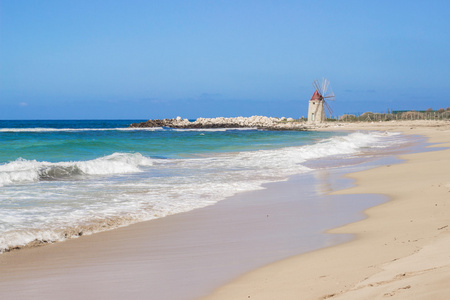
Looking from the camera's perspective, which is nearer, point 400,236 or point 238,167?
point 400,236

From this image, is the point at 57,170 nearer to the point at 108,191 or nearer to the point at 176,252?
the point at 108,191

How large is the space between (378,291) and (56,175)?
36.6 ft

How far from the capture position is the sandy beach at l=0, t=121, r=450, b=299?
3467 mm

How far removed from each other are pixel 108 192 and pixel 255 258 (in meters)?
5.45

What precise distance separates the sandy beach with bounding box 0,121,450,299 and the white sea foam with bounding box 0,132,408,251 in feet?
1.61

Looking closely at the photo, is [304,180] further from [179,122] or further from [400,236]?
[179,122]

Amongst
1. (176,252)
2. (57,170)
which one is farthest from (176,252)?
(57,170)

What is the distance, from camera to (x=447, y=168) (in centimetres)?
1123

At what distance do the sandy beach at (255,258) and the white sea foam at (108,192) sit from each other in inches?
19.3

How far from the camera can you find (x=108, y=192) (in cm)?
935

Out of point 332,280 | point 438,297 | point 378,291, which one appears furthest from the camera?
point 332,280

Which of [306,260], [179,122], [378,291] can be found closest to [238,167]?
[306,260]

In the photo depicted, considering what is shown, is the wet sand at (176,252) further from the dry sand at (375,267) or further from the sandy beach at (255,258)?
the dry sand at (375,267)

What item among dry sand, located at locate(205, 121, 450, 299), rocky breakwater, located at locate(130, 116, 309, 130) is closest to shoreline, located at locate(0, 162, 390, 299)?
dry sand, located at locate(205, 121, 450, 299)
